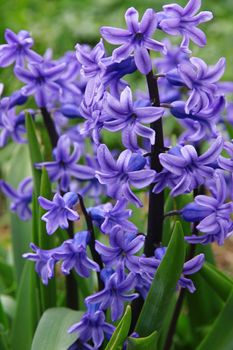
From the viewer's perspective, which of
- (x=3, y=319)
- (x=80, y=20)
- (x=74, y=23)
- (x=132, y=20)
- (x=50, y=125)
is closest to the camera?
(x=132, y=20)

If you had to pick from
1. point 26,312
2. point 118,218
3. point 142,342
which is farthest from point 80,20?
point 142,342

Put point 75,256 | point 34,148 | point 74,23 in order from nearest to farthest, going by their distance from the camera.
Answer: point 75,256
point 34,148
point 74,23

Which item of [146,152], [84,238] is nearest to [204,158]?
[146,152]

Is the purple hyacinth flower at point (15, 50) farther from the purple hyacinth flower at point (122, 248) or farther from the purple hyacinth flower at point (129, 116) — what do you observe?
the purple hyacinth flower at point (122, 248)

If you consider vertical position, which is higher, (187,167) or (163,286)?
(187,167)

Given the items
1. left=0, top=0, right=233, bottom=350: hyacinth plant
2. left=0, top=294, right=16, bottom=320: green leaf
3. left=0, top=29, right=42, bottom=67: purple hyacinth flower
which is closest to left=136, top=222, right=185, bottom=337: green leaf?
left=0, top=0, right=233, bottom=350: hyacinth plant

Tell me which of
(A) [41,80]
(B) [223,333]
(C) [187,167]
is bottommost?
(B) [223,333]

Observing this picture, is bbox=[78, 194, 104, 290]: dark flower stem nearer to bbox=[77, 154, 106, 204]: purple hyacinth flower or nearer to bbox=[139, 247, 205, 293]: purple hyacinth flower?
bbox=[139, 247, 205, 293]: purple hyacinth flower

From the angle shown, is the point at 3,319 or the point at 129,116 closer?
the point at 129,116

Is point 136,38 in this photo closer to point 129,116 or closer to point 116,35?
point 116,35
